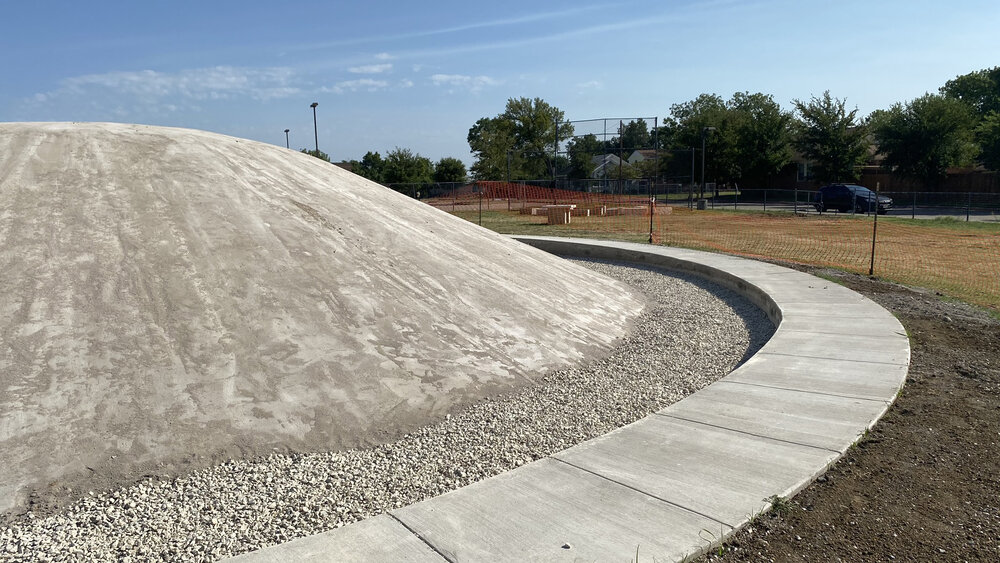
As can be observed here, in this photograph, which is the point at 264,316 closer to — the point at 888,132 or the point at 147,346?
the point at 147,346

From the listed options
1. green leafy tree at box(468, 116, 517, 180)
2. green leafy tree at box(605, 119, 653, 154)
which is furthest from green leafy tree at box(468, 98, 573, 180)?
green leafy tree at box(605, 119, 653, 154)

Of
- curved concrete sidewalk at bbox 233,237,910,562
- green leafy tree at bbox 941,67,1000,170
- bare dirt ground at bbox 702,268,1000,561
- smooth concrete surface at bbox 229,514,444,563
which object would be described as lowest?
bare dirt ground at bbox 702,268,1000,561

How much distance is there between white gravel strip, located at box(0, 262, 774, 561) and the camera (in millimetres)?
A: 3719

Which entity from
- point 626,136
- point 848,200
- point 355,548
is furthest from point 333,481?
point 626,136

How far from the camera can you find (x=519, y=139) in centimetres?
7656

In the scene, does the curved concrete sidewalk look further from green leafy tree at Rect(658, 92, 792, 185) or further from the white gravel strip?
green leafy tree at Rect(658, 92, 792, 185)

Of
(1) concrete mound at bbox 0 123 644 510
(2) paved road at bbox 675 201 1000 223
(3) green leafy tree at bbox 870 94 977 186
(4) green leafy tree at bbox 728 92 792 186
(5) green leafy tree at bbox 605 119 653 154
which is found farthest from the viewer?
(4) green leafy tree at bbox 728 92 792 186

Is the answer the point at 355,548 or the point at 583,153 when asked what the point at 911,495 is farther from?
the point at 583,153

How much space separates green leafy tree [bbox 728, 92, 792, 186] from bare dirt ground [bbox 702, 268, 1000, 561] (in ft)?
→ 160

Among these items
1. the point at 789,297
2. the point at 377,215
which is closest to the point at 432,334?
the point at 377,215

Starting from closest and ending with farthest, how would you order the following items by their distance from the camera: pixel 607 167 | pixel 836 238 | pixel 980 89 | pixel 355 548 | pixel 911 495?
pixel 355 548
pixel 911 495
pixel 836 238
pixel 607 167
pixel 980 89

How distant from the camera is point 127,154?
7766 mm

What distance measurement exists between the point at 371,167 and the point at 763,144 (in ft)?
136

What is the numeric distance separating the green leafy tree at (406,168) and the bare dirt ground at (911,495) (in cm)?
5943
